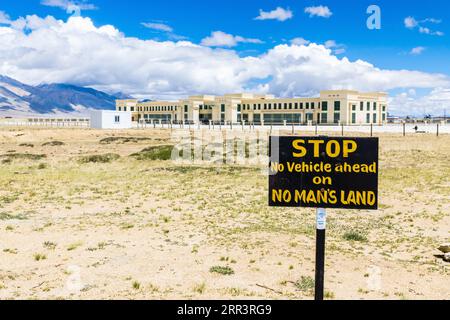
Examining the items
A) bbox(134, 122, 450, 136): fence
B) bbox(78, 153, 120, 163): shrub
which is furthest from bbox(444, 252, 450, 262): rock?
bbox(134, 122, 450, 136): fence

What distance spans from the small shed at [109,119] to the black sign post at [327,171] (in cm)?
8872

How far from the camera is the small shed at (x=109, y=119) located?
92125 millimetres

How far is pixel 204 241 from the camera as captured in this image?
1406cm

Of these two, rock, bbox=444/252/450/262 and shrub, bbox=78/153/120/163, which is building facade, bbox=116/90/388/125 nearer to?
shrub, bbox=78/153/120/163

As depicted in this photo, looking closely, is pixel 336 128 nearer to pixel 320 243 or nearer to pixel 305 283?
pixel 305 283

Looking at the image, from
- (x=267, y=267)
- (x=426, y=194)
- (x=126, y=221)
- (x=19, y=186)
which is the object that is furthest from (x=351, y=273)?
(x=19, y=186)

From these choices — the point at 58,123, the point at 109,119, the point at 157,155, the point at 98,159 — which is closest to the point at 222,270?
the point at 157,155

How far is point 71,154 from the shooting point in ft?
143

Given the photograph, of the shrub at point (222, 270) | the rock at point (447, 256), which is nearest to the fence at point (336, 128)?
the rock at point (447, 256)

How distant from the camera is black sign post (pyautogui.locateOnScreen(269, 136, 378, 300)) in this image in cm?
707

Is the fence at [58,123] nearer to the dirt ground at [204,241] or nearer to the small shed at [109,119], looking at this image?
the small shed at [109,119]

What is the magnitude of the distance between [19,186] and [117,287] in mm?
16972

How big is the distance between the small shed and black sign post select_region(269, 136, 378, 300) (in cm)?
8872
